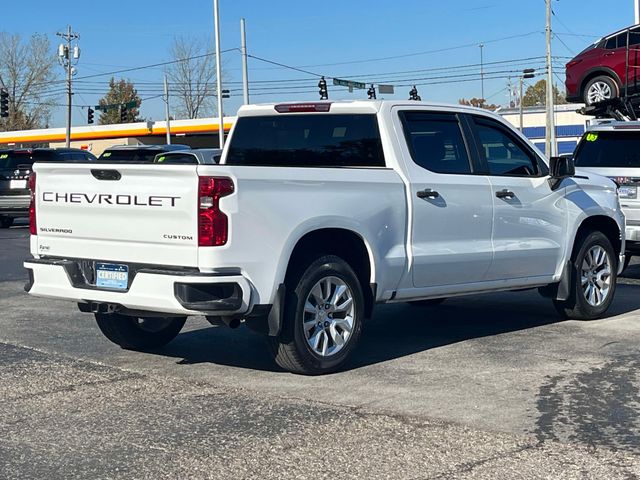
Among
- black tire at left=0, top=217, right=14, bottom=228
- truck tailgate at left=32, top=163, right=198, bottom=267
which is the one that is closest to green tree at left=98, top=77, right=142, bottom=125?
black tire at left=0, top=217, right=14, bottom=228

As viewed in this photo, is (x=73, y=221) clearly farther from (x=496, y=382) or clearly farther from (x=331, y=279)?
(x=496, y=382)

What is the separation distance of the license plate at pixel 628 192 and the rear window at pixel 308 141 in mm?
5425

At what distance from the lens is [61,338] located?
8.91 metres

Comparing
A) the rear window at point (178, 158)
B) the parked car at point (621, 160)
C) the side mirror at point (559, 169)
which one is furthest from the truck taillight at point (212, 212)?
the rear window at point (178, 158)

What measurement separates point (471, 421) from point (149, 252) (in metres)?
2.39

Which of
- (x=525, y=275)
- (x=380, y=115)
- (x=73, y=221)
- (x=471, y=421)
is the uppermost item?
(x=380, y=115)

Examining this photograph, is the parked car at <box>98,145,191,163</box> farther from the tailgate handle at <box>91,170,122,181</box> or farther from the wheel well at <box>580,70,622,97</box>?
the tailgate handle at <box>91,170,122,181</box>

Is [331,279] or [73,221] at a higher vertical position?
[73,221]

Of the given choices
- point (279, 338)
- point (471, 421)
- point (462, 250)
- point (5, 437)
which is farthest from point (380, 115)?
point (5, 437)

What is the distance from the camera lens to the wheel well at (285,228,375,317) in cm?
714

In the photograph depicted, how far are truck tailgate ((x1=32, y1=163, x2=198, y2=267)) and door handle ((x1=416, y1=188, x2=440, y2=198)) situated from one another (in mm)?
2035

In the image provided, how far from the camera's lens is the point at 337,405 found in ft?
20.9

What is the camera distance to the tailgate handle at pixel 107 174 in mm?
6965

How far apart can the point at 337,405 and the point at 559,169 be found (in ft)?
12.2
